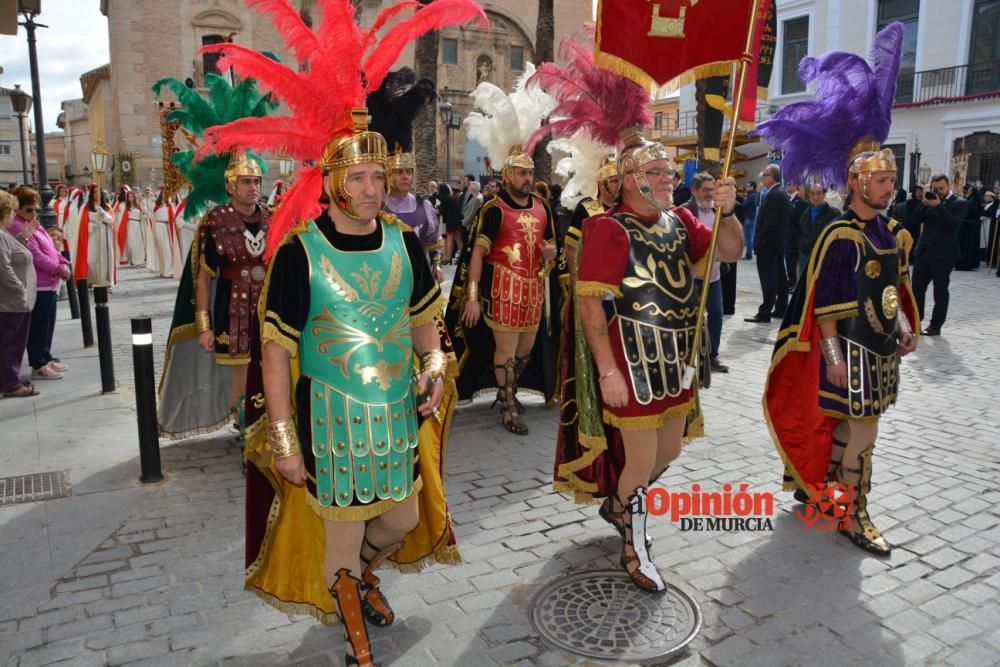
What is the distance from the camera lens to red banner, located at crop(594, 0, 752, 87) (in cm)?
358

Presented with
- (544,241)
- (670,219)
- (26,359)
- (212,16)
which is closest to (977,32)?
(544,241)

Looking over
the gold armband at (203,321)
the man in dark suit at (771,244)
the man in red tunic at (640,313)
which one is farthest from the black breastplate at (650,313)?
the man in dark suit at (771,244)

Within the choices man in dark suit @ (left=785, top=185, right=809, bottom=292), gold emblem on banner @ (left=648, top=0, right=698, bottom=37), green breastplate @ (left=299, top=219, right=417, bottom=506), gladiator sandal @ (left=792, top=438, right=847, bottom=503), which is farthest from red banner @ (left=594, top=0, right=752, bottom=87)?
man in dark suit @ (left=785, top=185, right=809, bottom=292)

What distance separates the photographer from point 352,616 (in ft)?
9.52

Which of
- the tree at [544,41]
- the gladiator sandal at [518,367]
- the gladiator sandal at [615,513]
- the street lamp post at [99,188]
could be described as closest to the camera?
the gladiator sandal at [615,513]

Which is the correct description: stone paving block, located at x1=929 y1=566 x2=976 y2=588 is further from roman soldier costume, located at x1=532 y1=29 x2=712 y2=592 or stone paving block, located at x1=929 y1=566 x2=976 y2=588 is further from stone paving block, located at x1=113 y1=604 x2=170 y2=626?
stone paving block, located at x1=113 y1=604 x2=170 y2=626

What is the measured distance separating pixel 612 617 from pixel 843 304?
2.07 meters

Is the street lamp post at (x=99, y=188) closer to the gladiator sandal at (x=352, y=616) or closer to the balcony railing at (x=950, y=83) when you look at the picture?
the gladiator sandal at (x=352, y=616)

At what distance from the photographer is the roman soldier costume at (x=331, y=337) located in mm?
2715

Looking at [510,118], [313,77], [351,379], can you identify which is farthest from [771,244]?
[351,379]

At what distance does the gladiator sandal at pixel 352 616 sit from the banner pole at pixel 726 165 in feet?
5.90

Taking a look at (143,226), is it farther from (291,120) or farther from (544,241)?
(291,120)

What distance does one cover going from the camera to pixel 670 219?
146 inches

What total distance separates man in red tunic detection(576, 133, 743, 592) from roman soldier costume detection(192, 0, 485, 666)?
820 mm
